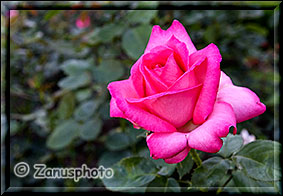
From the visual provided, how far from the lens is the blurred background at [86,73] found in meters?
0.67

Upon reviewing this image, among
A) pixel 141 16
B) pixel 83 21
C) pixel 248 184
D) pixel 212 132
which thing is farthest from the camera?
pixel 83 21

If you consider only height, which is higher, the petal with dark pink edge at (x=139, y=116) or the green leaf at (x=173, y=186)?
the petal with dark pink edge at (x=139, y=116)

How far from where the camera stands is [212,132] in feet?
0.83

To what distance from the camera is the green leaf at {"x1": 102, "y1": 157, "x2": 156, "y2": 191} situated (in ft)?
1.23

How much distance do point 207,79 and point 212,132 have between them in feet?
0.17

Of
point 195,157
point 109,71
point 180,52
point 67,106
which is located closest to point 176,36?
point 180,52

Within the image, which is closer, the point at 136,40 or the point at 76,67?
the point at 136,40

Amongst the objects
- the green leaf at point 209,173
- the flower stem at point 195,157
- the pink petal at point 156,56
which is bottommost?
the green leaf at point 209,173

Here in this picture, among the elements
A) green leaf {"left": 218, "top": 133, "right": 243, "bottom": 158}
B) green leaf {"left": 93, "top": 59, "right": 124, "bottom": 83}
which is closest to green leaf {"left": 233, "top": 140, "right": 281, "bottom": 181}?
green leaf {"left": 218, "top": 133, "right": 243, "bottom": 158}

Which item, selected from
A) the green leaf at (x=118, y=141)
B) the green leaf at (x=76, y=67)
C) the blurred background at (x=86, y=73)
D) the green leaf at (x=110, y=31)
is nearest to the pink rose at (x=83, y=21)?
A: the blurred background at (x=86, y=73)

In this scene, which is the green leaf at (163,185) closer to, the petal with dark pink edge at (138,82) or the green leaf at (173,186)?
the green leaf at (173,186)

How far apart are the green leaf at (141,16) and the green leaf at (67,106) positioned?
0.39m

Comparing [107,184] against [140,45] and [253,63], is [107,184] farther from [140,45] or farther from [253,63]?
[253,63]

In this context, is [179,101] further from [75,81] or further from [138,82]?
[75,81]
